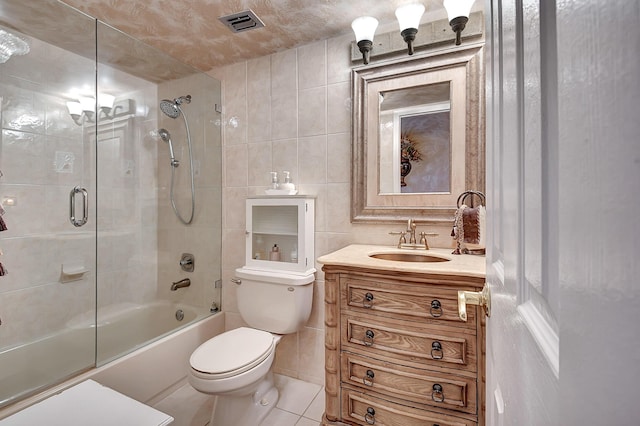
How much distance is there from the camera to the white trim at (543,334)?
253 mm

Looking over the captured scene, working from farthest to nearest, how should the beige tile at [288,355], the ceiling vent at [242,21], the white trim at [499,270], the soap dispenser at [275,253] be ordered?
the beige tile at [288,355], the soap dispenser at [275,253], the ceiling vent at [242,21], the white trim at [499,270]

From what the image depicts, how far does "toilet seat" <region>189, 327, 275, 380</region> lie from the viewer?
4.36 ft

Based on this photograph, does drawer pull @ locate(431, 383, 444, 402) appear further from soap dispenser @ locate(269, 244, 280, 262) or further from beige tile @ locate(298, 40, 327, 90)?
beige tile @ locate(298, 40, 327, 90)

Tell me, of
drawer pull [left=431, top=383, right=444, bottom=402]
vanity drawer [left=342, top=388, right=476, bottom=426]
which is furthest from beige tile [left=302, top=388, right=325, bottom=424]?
drawer pull [left=431, top=383, right=444, bottom=402]

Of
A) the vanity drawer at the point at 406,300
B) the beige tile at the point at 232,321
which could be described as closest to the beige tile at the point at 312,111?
the vanity drawer at the point at 406,300

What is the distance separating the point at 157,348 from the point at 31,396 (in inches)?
20.7

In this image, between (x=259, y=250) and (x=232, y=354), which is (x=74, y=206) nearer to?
(x=259, y=250)

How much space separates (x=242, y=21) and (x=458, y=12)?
1.15 metres

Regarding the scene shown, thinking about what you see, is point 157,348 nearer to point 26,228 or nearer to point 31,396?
point 31,396

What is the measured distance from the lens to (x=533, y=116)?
302 mm

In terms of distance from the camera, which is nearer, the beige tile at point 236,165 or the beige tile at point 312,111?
the beige tile at point 312,111

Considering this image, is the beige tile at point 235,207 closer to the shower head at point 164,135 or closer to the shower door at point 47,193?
the shower head at point 164,135

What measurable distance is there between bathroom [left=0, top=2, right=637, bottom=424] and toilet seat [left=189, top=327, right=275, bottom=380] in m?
0.42

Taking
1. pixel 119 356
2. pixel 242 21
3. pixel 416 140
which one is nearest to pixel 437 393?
pixel 416 140
